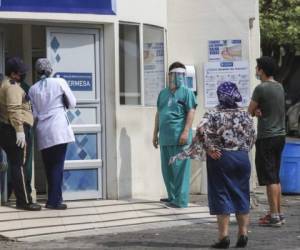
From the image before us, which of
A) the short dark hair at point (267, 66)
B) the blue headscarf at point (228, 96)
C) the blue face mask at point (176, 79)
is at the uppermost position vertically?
the short dark hair at point (267, 66)

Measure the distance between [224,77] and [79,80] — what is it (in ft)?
8.86

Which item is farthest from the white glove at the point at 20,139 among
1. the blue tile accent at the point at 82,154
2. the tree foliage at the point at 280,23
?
the tree foliage at the point at 280,23

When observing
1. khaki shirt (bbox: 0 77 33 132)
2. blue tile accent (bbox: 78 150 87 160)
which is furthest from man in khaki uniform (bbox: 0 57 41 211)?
blue tile accent (bbox: 78 150 87 160)

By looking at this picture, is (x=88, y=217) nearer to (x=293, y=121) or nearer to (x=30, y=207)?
(x=30, y=207)

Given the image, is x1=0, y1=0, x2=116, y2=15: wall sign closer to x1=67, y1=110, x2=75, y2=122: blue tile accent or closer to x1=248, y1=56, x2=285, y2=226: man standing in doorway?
x1=67, y1=110, x2=75, y2=122: blue tile accent

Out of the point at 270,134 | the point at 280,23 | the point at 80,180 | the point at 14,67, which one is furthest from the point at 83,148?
the point at 280,23

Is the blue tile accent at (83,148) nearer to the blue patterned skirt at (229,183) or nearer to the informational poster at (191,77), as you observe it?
the informational poster at (191,77)

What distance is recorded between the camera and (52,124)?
32.2 ft

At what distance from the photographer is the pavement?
8031 millimetres

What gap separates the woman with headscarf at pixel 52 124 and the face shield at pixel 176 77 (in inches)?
54.8

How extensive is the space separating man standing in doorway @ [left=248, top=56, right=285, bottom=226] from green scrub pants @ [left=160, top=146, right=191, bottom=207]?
1289mm

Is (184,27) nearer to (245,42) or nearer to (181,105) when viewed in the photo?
(245,42)

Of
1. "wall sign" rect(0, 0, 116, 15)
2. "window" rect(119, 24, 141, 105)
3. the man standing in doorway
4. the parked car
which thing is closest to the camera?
the man standing in doorway

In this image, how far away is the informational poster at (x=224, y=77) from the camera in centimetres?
1220
